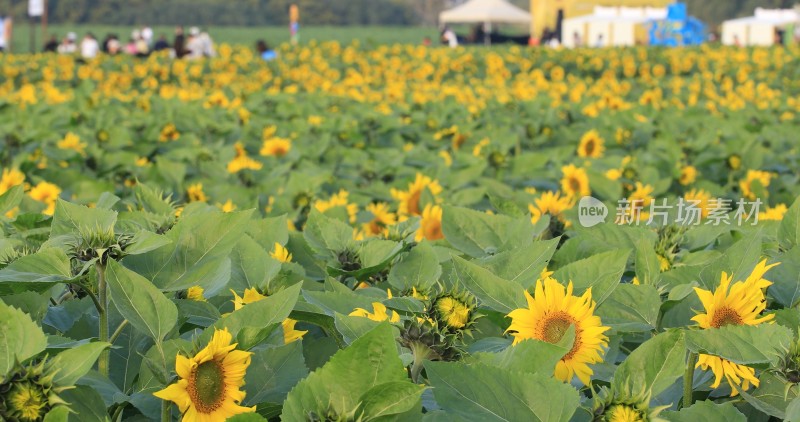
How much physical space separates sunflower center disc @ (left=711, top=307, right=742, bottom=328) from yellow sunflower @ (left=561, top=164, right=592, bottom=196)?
2.36 meters

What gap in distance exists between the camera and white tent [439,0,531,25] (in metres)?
44.1

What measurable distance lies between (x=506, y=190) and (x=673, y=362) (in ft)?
7.63

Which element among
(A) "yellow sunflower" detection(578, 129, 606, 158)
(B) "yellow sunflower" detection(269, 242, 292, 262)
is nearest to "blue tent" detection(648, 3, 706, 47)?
(A) "yellow sunflower" detection(578, 129, 606, 158)

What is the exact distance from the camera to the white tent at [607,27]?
109 feet

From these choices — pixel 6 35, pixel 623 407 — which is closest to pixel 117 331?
pixel 623 407

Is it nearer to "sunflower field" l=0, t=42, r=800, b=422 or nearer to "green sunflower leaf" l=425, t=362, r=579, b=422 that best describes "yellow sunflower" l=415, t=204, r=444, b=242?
"sunflower field" l=0, t=42, r=800, b=422

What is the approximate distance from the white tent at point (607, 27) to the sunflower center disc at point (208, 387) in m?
32.5

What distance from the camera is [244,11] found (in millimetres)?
70250

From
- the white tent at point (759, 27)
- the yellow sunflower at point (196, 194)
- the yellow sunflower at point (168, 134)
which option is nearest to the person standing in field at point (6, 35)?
the yellow sunflower at point (168, 134)

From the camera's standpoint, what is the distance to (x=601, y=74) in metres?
14.7

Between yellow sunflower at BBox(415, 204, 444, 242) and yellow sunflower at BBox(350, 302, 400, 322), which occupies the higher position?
yellow sunflower at BBox(350, 302, 400, 322)

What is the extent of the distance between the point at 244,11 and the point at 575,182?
69.0 meters

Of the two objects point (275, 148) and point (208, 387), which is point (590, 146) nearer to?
point (275, 148)

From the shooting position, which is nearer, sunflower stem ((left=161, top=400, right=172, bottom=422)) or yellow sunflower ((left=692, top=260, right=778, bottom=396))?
sunflower stem ((left=161, top=400, right=172, bottom=422))
